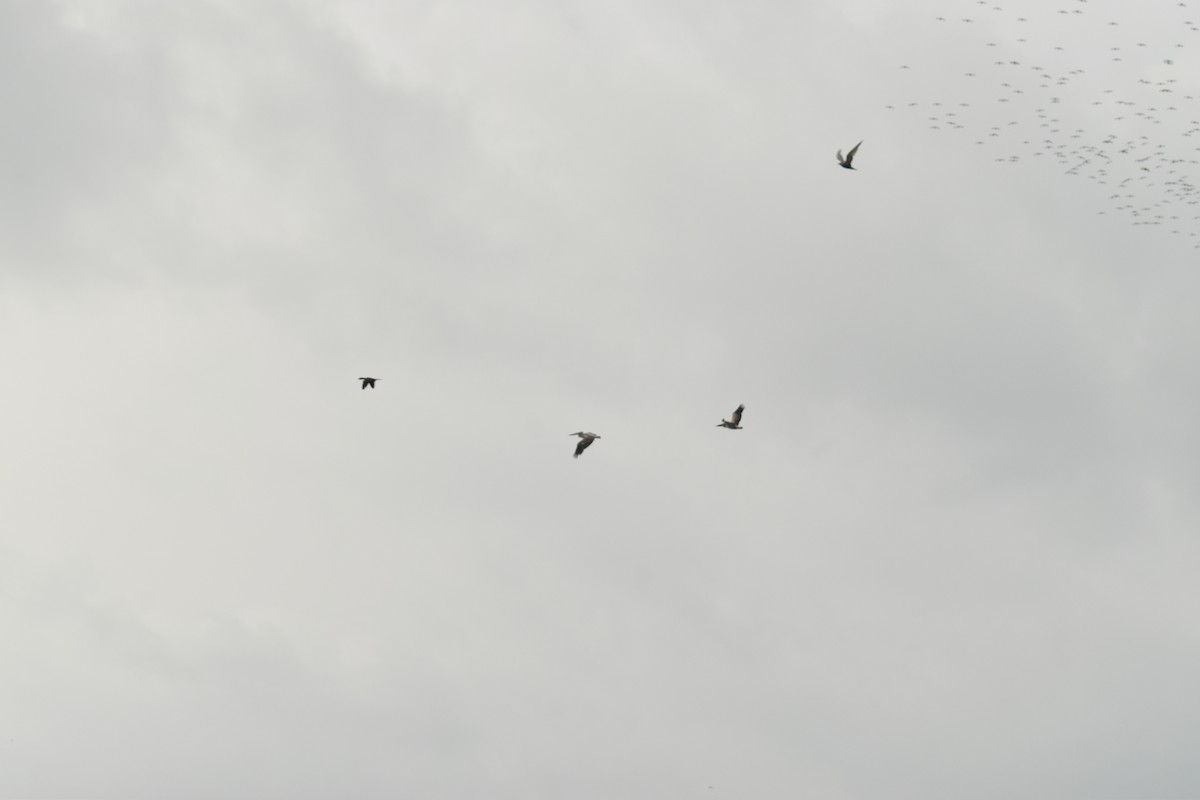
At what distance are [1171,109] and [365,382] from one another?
82495mm

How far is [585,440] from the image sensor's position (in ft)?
388

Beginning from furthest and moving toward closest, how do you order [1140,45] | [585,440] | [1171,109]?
[585,440] → [1171,109] → [1140,45]

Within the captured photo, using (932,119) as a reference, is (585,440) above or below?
below

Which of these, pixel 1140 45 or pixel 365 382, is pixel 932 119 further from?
pixel 365 382

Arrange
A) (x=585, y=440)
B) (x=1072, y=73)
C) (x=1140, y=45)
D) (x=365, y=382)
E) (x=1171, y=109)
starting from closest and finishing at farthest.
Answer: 1. (x=1140, y=45)
2. (x=1171, y=109)
3. (x=1072, y=73)
4. (x=585, y=440)
5. (x=365, y=382)

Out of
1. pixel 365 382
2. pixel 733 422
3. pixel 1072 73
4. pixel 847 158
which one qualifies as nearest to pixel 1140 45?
pixel 1072 73

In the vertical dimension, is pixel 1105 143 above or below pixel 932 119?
below

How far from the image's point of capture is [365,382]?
136375 mm

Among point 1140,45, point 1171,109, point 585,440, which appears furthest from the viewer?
point 585,440

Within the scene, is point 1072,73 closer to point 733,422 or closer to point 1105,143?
point 1105,143

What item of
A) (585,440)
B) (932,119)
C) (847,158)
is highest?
(847,158)

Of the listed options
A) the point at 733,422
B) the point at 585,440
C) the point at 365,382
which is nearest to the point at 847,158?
the point at 733,422

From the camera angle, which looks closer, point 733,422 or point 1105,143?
point 1105,143

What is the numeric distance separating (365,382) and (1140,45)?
84.6m
